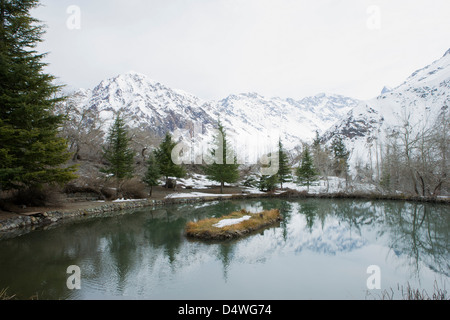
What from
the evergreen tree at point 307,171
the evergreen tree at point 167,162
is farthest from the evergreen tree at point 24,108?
the evergreen tree at point 307,171

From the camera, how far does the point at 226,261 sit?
8492 mm

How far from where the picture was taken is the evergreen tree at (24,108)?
12016mm

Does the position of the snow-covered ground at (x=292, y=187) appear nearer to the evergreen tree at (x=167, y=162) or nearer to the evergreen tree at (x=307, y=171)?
the evergreen tree at (x=307, y=171)

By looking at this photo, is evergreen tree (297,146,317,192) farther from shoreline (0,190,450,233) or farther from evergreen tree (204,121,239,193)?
evergreen tree (204,121,239,193)

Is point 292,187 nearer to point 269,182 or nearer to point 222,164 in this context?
point 269,182

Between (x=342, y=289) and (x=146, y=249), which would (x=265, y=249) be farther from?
(x=146, y=249)

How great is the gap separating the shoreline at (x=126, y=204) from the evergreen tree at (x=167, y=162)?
195 inches

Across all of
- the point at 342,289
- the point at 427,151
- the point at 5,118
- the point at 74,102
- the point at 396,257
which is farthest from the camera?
the point at 74,102

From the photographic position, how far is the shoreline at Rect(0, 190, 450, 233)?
1338 cm

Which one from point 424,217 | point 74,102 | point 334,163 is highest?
point 74,102

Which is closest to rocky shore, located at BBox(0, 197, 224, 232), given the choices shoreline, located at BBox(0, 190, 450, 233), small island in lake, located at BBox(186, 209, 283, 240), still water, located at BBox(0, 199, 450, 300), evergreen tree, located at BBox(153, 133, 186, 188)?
shoreline, located at BBox(0, 190, 450, 233)

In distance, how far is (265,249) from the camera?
994 centimetres

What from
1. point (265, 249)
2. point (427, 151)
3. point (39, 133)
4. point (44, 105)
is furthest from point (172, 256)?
point (427, 151)

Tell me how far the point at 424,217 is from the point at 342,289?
14479mm
